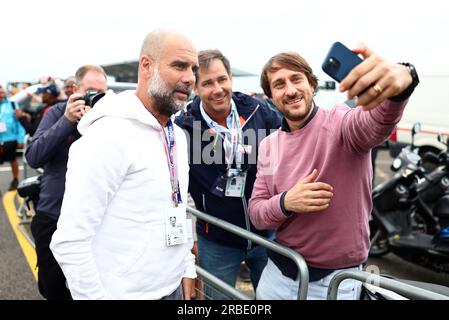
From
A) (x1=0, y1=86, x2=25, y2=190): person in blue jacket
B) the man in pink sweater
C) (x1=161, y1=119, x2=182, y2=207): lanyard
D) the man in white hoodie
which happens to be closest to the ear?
the man in white hoodie

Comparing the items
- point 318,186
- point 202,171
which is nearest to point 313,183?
point 318,186

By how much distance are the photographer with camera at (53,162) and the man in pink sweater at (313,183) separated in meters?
1.18

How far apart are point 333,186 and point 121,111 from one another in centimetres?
96

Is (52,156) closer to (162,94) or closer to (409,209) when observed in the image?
(162,94)

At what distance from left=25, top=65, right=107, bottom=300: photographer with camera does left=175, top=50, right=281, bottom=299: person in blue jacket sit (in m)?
0.64

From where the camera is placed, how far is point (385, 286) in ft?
4.84

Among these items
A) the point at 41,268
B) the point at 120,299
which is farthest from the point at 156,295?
the point at 41,268

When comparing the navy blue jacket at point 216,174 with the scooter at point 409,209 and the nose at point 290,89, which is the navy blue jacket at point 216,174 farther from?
the scooter at point 409,209

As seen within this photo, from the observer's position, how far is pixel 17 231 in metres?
5.38

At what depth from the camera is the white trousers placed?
1772 mm

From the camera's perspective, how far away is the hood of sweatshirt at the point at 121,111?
152 centimetres

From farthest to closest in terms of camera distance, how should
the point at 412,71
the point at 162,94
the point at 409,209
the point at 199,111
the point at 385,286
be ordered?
the point at 409,209
the point at 199,111
the point at 162,94
the point at 385,286
the point at 412,71

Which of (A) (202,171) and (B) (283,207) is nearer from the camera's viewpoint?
(B) (283,207)

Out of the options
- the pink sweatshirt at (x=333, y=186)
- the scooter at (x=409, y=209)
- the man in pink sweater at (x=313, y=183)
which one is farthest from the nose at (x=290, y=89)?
the scooter at (x=409, y=209)
